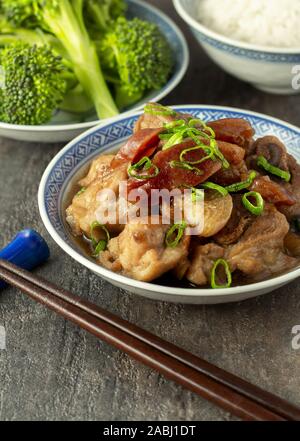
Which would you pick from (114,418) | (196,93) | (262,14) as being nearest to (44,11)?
(196,93)

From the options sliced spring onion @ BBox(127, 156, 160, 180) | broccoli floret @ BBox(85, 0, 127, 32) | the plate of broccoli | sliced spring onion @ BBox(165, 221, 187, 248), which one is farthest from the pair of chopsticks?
broccoli floret @ BBox(85, 0, 127, 32)

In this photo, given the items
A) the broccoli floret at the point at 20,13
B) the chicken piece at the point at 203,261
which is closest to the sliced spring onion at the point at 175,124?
the chicken piece at the point at 203,261

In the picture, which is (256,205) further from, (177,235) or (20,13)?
(20,13)

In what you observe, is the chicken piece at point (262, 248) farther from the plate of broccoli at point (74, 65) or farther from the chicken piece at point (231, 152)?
the plate of broccoli at point (74, 65)

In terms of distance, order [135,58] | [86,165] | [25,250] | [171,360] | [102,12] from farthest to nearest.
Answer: [102,12] → [135,58] → [86,165] → [25,250] → [171,360]

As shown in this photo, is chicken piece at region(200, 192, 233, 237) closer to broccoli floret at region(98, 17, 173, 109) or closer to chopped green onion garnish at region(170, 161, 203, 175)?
chopped green onion garnish at region(170, 161, 203, 175)

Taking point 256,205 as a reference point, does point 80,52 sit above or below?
above

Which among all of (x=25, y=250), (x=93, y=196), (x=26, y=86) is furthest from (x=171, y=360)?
(x=26, y=86)
